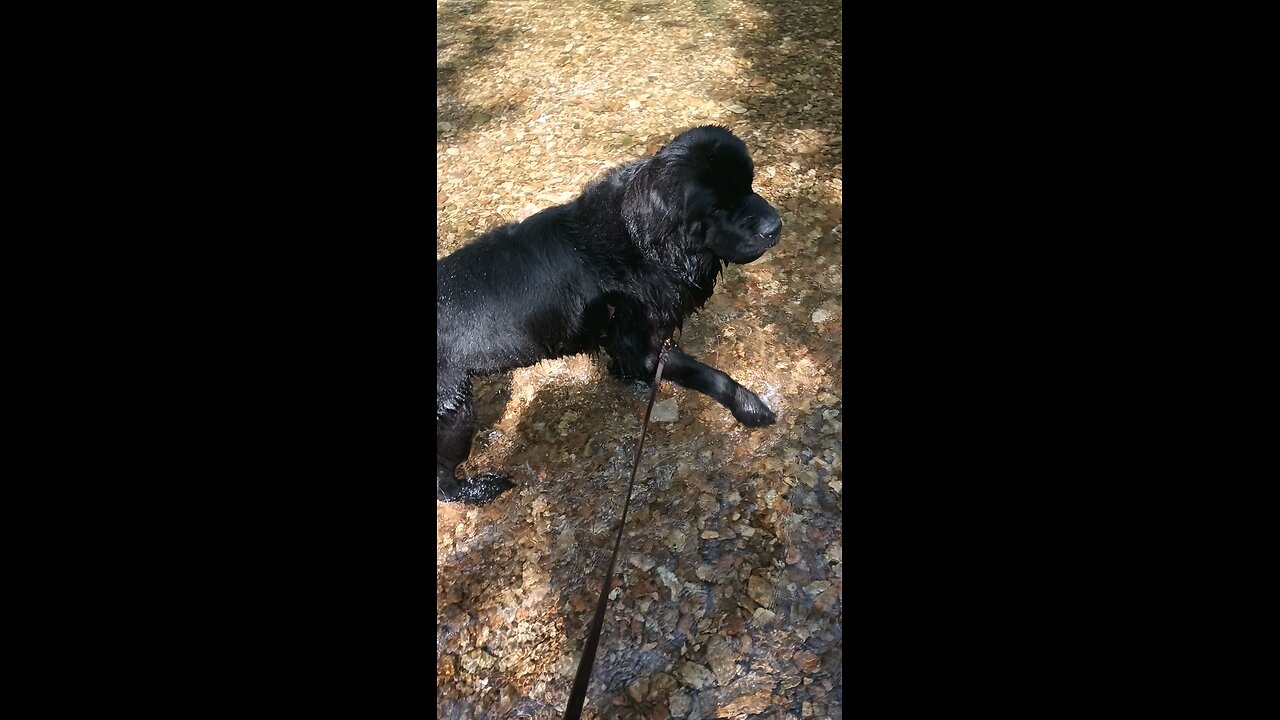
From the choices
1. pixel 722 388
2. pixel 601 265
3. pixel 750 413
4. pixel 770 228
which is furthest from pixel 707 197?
pixel 750 413

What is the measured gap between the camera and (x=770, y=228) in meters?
3.98

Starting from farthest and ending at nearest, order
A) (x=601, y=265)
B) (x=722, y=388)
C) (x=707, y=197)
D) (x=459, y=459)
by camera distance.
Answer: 1. (x=722, y=388)
2. (x=459, y=459)
3. (x=601, y=265)
4. (x=707, y=197)

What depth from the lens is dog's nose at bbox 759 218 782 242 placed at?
13.1 feet

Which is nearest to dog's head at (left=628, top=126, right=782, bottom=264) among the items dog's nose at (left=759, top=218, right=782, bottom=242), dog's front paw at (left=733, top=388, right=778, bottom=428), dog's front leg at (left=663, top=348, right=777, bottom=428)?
dog's nose at (left=759, top=218, right=782, bottom=242)

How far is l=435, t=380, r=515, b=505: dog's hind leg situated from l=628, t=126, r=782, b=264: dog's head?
1488 mm

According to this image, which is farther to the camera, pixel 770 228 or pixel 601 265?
pixel 601 265

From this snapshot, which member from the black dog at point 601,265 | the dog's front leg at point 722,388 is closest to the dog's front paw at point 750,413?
the dog's front leg at point 722,388

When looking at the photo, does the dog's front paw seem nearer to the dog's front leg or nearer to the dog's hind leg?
the dog's front leg

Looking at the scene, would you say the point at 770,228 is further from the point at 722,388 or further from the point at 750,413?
the point at 750,413

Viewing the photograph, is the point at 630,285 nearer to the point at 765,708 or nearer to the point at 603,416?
the point at 603,416

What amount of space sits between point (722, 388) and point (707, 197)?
4.35 feet

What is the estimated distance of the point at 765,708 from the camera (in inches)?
135

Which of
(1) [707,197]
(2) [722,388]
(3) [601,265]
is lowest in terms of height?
(2) [722,388]

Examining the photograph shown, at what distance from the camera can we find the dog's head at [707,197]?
3928 millimetres
